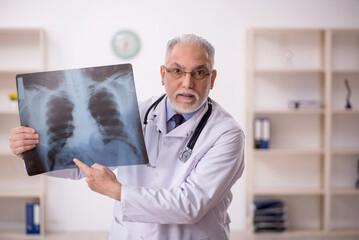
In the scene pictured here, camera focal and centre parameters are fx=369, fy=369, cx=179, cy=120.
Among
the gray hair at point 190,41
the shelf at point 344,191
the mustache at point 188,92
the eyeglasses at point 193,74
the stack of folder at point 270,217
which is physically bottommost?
the stack of folder at point 270,217


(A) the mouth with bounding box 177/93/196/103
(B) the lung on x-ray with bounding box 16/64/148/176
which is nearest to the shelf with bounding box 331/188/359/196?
(A) the mouth with bounding box 177/93/196/103

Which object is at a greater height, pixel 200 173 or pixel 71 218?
pixel 200 173

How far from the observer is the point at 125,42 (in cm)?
343

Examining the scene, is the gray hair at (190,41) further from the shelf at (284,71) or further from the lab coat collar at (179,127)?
the shelf at (284,71)

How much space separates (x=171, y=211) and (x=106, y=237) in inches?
96.8

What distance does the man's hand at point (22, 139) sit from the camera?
3.84 ft

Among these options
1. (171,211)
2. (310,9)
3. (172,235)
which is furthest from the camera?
(310,9)

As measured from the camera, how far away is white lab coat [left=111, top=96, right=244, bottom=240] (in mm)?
1102

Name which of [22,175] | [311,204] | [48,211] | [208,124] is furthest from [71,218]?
[208,124]

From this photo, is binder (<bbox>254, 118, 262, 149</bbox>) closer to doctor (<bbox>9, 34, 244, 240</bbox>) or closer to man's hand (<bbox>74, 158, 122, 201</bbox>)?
doctor (<bbox>9, 34, 244, 240</bbox>)

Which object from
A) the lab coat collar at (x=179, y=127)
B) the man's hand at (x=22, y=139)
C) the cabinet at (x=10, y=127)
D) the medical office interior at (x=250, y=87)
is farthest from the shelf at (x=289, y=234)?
the man's hand at (x=22, y=139)

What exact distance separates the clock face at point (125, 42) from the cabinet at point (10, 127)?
0.68 meters

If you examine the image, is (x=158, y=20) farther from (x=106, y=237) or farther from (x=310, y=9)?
(x=106, y=237)

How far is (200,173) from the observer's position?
1175 millimetres
